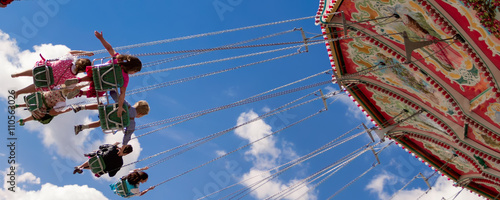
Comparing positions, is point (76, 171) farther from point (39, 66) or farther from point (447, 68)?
point (447, 68)

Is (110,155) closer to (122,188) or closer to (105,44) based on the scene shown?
(122,188)

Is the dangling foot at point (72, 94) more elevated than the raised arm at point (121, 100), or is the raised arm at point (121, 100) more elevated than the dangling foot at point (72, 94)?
the dangling foot at point (72, 94)

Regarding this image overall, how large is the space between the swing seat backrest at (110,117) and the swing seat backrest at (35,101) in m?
0.84

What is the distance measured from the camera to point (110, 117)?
6.44 m

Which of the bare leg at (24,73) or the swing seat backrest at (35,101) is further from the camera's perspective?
the swing seat backrest at (35,101)

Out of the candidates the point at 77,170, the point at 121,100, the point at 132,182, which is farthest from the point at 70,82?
the point at 132,182

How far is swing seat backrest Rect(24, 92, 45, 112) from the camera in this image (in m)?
6.63

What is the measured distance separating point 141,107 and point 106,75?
870 millimetres

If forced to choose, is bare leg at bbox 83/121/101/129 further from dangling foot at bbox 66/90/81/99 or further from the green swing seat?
the green swing seat

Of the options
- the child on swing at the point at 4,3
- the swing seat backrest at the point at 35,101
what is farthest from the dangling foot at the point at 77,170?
the child on swing at the point at 4,3

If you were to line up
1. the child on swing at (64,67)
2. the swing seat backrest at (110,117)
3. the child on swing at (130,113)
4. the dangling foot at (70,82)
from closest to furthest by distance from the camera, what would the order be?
the dangling foot at (70,82)
the child on swing at (64,67)
the swing seat backrest at (110,117)
the child on swing at (130,113)

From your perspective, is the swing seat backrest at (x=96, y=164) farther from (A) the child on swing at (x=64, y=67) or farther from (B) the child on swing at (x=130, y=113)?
(A) the child on swing at (x=64, y=67)

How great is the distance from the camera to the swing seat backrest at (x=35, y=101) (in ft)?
21.7

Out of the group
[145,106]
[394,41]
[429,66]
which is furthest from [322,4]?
[145,106]
